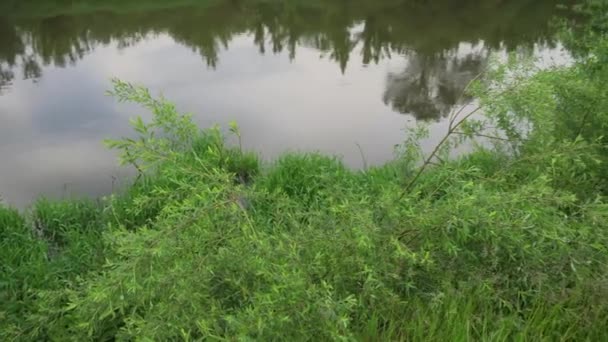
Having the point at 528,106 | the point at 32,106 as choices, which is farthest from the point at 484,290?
the point at 32,106

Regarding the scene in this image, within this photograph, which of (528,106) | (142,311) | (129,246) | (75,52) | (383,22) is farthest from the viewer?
(383,22)

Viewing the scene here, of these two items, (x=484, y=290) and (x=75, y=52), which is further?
(x=75, y=52)

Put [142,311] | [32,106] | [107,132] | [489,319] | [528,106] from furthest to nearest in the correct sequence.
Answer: [32,106] → [107,132] → [528,106] → [142,311] → [489,319]

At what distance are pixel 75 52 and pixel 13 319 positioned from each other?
204 inches

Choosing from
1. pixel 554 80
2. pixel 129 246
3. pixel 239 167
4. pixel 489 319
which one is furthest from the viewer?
pixel 239 167

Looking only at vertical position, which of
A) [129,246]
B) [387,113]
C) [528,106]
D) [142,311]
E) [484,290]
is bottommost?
[387,113]

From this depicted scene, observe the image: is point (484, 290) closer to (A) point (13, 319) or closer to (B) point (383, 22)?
(A) point (13, 319)

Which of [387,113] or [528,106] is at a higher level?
[528,106]

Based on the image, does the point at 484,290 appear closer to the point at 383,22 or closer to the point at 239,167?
the point at 239,167

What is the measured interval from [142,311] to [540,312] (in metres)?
1.35

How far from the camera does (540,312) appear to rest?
1962 mm

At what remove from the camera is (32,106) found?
5.68 meters

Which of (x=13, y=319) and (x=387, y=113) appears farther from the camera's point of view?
(x=387, y=113)

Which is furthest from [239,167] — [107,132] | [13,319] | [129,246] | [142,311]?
[129,246]
